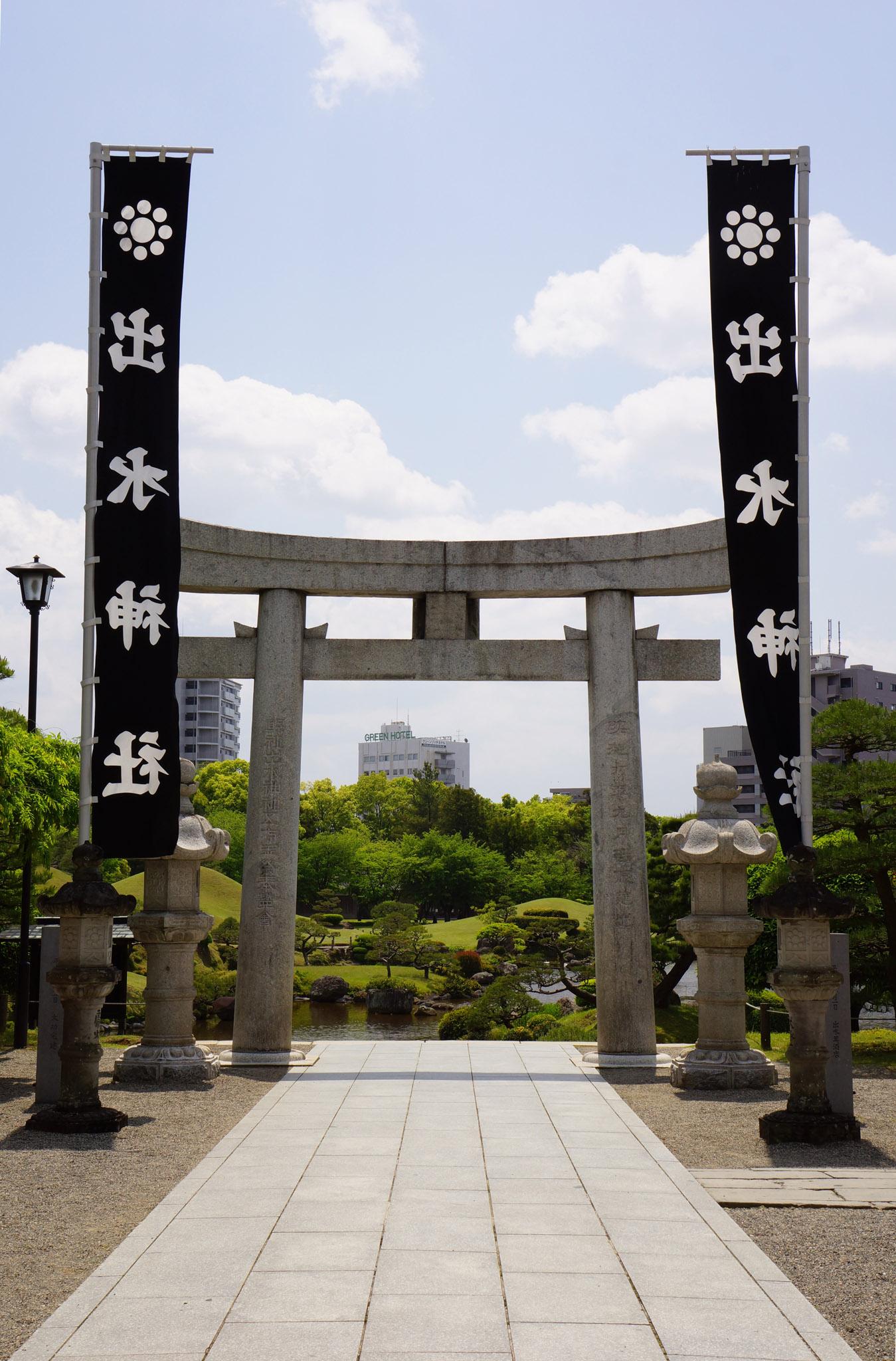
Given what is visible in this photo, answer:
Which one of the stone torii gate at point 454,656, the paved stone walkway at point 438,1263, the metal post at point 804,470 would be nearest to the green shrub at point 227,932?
the stone torii gate at point 454,656

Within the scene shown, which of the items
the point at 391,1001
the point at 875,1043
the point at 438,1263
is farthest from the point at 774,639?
the point at 391,1001

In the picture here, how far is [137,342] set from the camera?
452 inches

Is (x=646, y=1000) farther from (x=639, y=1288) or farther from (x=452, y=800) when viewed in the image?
(x=452, y=800)

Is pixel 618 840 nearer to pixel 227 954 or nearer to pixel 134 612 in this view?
pixel 134 612

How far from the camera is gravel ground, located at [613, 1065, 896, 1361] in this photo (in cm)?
535

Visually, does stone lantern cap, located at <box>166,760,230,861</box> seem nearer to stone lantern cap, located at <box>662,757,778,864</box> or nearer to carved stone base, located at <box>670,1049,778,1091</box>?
stone lantern cap, located at <box>662,757,778,864</box>

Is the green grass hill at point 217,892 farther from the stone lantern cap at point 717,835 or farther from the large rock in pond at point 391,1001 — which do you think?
the stone lantern cap at point 717,835

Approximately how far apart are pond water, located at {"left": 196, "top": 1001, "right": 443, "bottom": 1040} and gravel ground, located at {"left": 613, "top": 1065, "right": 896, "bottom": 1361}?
14018 millimetres

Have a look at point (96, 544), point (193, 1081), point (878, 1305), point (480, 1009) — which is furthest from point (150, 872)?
point (480, 1009)

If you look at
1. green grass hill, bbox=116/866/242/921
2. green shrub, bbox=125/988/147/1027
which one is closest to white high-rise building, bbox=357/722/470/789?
green grass hill, bbox=116/866/242/921

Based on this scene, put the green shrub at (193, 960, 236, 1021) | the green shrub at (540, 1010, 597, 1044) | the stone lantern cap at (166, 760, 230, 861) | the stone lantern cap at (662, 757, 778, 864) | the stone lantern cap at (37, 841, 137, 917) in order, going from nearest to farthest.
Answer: the stone lantern cap at (37, 841, 137, 917), the stone lantern cap at (662, 757, 778, 864), the stone lantern cap at (166, 760, 230, 861), the green shrub at (540, 1010, 597, 1044), the green shrub at (193, 960, 236, 1021)

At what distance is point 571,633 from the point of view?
14625mm

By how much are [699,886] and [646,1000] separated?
188 centimetres

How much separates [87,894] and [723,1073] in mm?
6456
